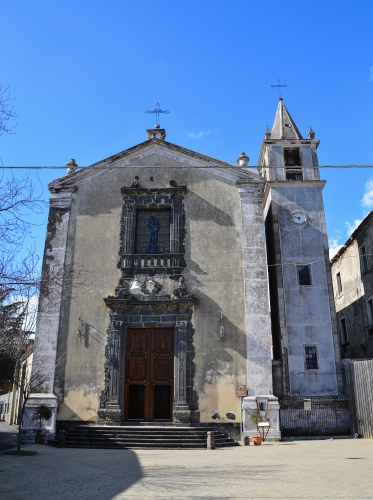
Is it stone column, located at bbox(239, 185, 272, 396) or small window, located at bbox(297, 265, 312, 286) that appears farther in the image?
small window, located at bbox(297, 265, 312, 286)

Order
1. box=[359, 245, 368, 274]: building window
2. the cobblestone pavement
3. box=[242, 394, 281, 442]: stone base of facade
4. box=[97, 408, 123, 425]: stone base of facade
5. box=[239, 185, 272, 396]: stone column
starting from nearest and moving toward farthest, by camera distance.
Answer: the cobblestone pavement
box=[242, 394, 281, 442]: stone base of facade
box=[97, 408, 123, 425]: stone base of facade
box=[239, 185, 272, 396]: stone column
box=[359, 245, 368, 274]: building window

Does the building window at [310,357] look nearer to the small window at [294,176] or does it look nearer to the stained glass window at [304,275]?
the stained glass window at [304,275]

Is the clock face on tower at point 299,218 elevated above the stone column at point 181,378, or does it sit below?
above

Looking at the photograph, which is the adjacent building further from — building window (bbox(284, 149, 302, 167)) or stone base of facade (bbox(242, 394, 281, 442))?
stone base of facade (bbox(242, 394, 281, 442))

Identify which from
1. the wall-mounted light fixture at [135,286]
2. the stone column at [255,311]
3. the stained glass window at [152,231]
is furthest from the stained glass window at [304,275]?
the wall-mounted light fixture at [135,286]

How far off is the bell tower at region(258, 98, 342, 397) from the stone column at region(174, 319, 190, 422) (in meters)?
3.85

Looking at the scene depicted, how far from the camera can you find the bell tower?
18703mm

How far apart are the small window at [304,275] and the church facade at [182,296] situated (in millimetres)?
44

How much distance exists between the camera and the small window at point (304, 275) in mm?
19984

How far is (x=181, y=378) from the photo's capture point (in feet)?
56.9

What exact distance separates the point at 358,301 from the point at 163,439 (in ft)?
50.3

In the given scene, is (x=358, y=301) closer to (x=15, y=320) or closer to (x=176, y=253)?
(x=176, y=253)

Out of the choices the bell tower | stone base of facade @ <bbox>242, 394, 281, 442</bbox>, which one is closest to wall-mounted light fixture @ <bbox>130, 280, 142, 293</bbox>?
stone base of facade @ <bbox>242, 394, 281, 442</bbox>

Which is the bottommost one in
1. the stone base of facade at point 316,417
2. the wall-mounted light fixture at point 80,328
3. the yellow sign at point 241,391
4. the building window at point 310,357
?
the stone base of facade at point 316,417
